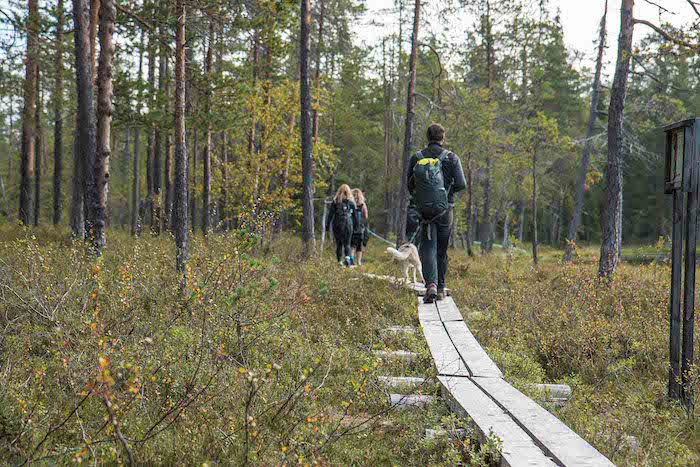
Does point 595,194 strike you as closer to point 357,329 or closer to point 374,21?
point 374,21

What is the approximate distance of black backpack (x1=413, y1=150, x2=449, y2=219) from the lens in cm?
781

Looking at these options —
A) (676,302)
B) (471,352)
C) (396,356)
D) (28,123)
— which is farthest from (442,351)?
(28,123)

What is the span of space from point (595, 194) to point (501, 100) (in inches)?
949

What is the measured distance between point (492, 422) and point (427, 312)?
380cm

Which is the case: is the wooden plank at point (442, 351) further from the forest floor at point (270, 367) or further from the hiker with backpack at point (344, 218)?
the hiker with backpack at point (344, 218)

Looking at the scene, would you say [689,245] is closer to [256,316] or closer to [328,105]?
[256,316]

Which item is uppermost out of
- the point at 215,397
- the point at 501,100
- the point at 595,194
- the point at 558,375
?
the point at 501,100

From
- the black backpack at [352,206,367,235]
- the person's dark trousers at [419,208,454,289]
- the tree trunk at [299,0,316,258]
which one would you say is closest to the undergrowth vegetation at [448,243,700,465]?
the person's dark trousers at [419,208,454,289]

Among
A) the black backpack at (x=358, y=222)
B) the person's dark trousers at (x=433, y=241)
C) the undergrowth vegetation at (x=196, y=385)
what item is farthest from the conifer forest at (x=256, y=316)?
the black backpack at (x=358, y=222)

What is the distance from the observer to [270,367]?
2.95 meters

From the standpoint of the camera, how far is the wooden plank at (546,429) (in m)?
3.01

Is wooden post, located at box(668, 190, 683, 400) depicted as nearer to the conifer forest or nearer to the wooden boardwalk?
the conifer forest

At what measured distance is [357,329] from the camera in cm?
672

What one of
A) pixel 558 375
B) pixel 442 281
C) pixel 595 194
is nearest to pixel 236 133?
pixel 442 281
